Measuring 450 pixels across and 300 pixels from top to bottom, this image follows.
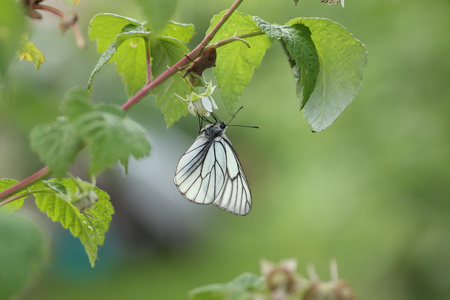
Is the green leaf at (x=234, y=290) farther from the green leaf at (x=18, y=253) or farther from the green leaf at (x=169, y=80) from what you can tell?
the green leaf at (x=169, y=80)

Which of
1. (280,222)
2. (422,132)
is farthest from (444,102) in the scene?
(280,222)

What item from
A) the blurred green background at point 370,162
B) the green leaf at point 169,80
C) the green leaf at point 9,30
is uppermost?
the green leaf at point 9,30

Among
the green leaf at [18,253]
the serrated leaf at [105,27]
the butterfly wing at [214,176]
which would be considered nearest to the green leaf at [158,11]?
the green leaf at [18,253]

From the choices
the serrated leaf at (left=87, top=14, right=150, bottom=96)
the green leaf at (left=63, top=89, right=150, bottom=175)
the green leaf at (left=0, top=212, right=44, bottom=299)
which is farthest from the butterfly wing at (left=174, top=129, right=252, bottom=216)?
the green leaf at (left=0, top=212, right=44, bottom=299)

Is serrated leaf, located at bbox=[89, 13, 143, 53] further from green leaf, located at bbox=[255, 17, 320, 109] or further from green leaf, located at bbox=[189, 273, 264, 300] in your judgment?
green leaf, located at bbox=[189, 273, 264, 300]

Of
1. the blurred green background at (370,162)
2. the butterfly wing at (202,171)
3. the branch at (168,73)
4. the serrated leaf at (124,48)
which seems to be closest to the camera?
the branch at (168,73)

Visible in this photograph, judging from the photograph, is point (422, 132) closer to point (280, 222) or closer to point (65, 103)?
point (65, 103)

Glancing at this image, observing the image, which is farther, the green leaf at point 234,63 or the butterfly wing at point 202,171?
the butterfly wing at point 202,171

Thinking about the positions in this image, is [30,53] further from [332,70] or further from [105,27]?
[332,70]
